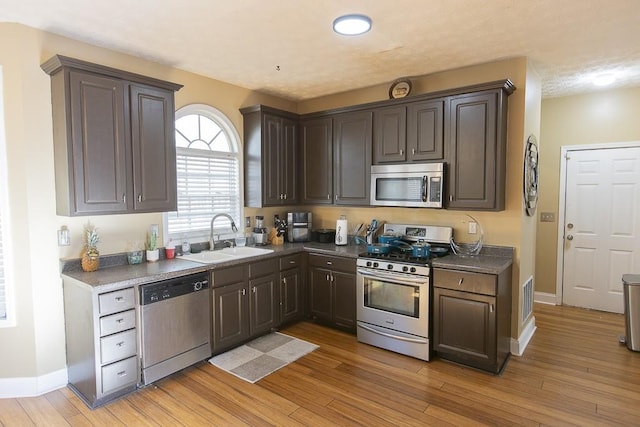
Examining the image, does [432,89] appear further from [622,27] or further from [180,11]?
[180,11]

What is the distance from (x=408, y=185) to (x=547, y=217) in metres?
2.45

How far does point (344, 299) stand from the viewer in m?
3.97

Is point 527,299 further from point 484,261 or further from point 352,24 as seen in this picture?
point 352,24

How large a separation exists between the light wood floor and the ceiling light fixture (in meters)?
2.78

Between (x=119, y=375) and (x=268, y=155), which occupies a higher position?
(x=268, y=155)

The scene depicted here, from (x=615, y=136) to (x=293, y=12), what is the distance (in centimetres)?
424

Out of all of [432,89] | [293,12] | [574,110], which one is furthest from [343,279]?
[574,110]

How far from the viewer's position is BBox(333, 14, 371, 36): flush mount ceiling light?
2.57 m

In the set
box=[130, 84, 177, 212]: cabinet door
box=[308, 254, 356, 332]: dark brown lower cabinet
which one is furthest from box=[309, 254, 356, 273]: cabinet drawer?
box=[130, 84, 177, 212]: cabinet door

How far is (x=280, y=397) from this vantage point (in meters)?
2.80

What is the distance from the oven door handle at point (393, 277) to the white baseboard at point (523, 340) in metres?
1.11

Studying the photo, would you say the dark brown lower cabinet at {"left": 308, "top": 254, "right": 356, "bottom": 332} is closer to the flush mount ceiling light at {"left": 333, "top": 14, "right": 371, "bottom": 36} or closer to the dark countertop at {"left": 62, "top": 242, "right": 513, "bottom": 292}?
the dark countertop at {"left": 62, "top": 242, "right": 513, "bottom": 292}

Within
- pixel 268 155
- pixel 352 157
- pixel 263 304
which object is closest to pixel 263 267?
pixel 263 304

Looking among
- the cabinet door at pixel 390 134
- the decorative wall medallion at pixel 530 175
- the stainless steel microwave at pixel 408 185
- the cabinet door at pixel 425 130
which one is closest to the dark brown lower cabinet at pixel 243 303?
the stainless steel microwave at pixel 408 185
